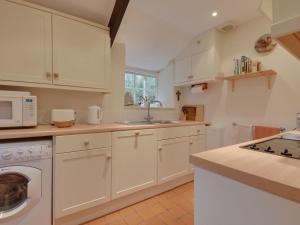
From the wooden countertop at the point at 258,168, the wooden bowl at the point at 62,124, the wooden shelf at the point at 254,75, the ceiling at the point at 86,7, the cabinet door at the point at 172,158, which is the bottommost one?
the cabinet door at the point at 172,158

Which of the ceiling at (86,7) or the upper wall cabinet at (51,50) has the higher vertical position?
the ceiling at (86,7)

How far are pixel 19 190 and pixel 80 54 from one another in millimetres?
1310

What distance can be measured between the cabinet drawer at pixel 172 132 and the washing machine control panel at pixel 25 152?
3.84ft

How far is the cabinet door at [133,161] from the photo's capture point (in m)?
1.71

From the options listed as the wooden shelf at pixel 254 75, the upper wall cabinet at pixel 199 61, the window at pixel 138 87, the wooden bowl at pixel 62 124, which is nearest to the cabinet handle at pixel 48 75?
the wooden bowl at pixel 62 124

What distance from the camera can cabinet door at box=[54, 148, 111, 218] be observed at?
4.55 feet

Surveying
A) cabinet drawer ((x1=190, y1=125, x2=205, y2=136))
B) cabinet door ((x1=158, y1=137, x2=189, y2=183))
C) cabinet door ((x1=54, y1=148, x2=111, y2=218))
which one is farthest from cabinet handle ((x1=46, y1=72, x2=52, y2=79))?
cabinet drawer ((x1=190, y1=125, x2=205, y2=136))

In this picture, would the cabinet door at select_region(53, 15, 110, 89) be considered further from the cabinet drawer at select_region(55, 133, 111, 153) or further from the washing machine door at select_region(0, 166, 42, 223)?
the washing machine door at select_region(0, 166, 42, 223)

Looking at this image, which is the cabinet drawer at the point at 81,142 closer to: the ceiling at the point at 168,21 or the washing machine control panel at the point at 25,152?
the washing machine control panel at the point at 25,152

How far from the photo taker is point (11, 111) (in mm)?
1386

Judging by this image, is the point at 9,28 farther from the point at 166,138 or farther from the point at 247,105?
the point at 247,105

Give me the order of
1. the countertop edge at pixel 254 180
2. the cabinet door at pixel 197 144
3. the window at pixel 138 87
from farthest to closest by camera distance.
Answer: the window at pixel 138 87
the cabinet door at pixel 197 144
the countertop edge at pixel 254 180

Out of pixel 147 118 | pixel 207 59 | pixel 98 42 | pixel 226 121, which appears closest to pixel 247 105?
pixel 226 121

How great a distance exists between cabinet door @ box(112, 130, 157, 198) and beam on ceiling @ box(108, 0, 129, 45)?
1210 millimetres
